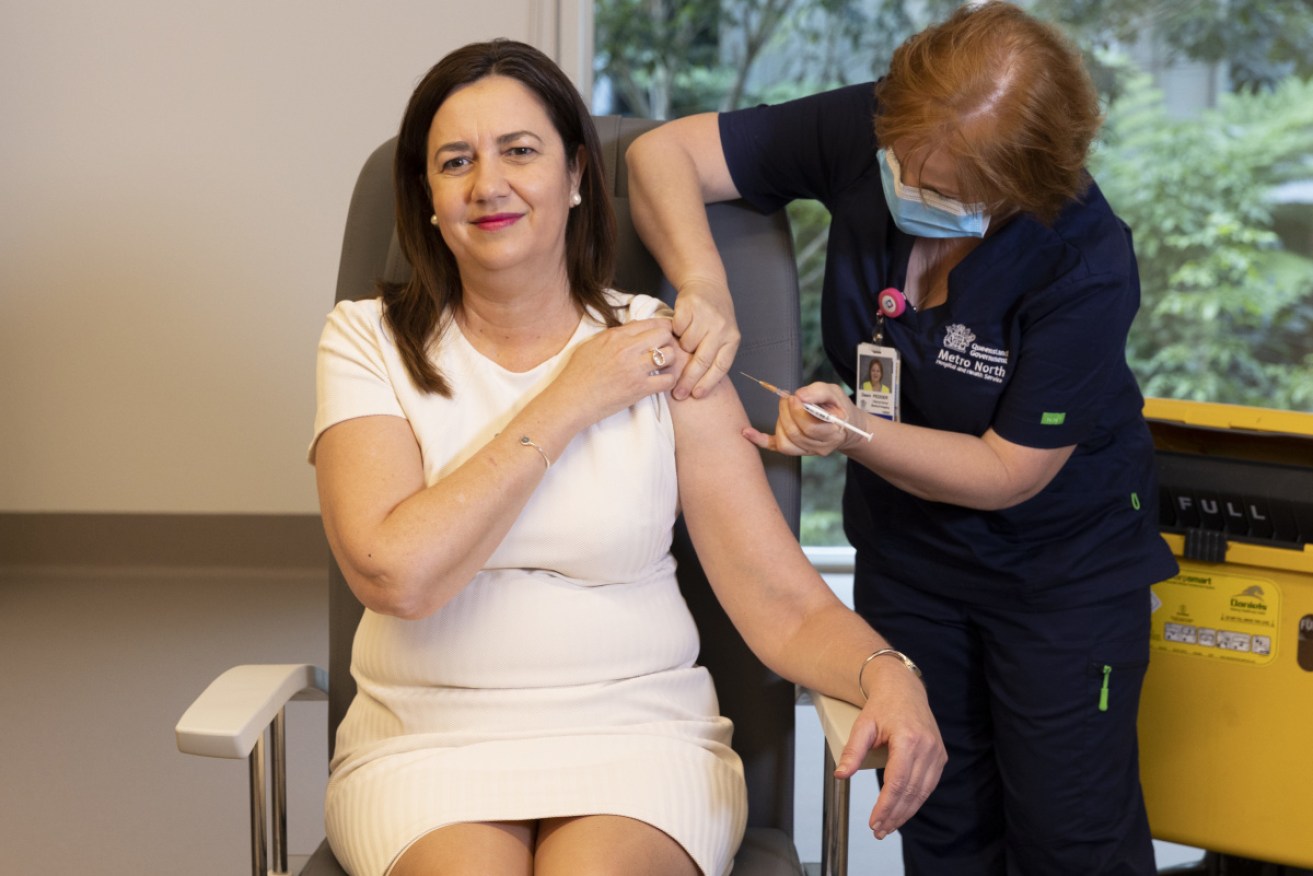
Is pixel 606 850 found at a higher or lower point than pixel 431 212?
lower

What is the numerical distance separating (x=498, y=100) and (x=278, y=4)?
2.37 metres

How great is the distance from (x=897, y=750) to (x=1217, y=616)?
95cm

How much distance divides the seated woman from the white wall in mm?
2198

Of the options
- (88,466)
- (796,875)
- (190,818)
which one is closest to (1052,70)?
(796,875)

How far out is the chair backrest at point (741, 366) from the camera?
1.71 meters

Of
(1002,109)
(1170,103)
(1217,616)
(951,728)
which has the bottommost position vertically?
(951,728)

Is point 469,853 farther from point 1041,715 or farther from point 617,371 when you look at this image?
point 1041,715

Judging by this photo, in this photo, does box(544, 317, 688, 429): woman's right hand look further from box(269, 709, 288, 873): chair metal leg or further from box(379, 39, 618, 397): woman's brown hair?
box(269, 709, 288, 873): chair metal leg

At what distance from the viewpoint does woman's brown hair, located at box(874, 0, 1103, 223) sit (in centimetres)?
147

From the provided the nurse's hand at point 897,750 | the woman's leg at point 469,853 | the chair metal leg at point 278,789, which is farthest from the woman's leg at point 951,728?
the chair metal leg at point 278,789

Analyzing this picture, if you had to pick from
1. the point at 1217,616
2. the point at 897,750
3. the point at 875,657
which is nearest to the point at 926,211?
the point at 875,657

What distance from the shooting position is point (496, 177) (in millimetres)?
1513

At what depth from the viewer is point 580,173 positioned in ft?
5.45

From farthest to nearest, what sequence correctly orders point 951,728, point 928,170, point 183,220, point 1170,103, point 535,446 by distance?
point 1170,103
point 183,220
point 951,728
point 928,170
point 535,446
